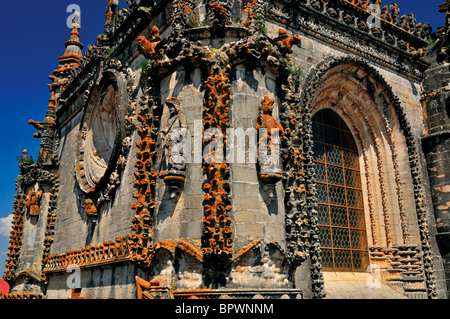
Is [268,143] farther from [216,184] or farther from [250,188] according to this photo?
[216,184]

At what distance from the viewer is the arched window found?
980 cm

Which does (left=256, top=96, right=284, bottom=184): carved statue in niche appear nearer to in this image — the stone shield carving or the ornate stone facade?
the ornate stone facade

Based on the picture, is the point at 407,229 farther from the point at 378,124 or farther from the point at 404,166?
the point at 378,124

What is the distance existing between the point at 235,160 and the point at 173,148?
3.34 feet

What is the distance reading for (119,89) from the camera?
10.7m

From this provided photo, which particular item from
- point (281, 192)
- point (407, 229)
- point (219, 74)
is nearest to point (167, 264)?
point (281, 192)

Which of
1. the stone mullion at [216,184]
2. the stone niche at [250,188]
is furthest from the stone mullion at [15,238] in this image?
the stone niche at [250,188]

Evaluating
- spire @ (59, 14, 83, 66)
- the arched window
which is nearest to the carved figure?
the arched window

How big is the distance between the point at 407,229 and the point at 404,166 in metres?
1.68

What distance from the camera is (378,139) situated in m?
11.3

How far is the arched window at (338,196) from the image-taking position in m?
9.80

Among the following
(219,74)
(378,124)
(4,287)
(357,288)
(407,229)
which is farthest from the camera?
(4,287)

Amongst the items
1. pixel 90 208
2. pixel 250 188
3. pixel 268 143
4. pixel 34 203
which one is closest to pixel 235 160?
pixel 250 188
